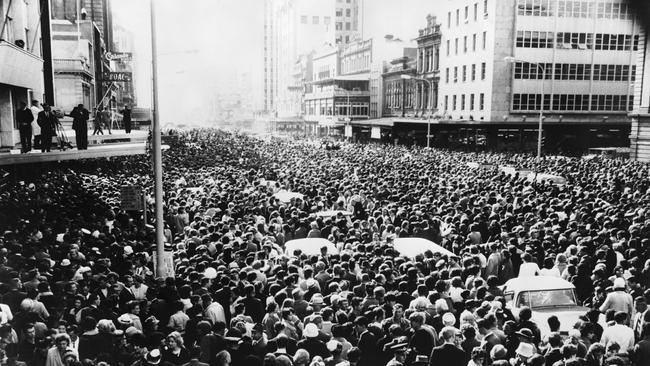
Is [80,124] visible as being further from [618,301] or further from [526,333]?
[618,301]

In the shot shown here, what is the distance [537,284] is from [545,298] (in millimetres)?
311

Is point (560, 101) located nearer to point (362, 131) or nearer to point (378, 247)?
point (362, 131)

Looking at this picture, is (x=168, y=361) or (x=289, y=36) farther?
(x=289, y=36)

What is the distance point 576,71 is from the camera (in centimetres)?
5872

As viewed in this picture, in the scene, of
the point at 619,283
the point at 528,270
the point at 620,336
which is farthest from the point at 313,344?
the point at 528,270

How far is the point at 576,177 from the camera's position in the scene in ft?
97.4

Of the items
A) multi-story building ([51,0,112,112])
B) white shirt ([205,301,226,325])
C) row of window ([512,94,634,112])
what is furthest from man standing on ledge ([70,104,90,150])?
row of window ([512,94,634,112])

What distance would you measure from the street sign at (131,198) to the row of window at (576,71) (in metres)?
51.5

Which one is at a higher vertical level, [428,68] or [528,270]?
[428,68]

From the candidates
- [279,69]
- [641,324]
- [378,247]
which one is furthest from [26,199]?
[279,69]

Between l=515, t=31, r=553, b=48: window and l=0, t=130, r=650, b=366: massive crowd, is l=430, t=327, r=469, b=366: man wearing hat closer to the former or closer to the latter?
l=0, t=130, r=650, b=366: massive crowd

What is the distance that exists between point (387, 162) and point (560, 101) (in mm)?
29419

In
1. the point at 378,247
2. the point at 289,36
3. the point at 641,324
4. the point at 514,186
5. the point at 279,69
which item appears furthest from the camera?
the point at 279,69

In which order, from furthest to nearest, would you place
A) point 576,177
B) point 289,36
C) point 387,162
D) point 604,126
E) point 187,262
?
point 289,36, point 604,126, point 387,162, point 576,177, point 187,262
